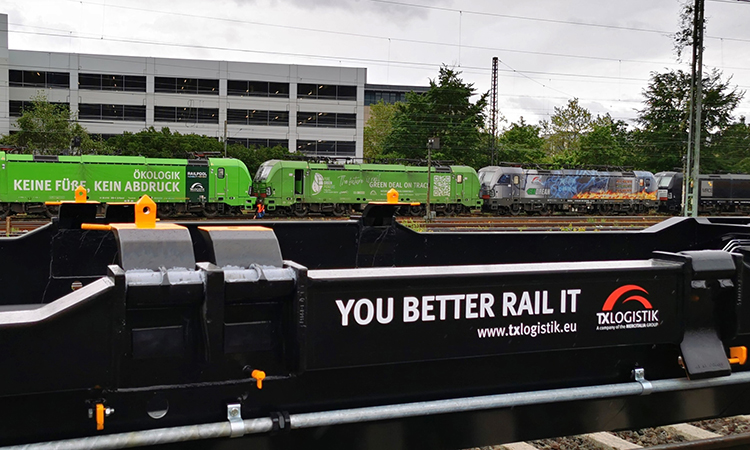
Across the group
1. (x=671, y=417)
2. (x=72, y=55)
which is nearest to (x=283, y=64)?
(x=72, y=55)

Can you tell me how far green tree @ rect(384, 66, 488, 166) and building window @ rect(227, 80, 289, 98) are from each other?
53.2ft

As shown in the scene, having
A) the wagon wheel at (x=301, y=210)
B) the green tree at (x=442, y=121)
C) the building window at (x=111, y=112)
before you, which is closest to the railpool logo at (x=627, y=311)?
the wagon wheel at (x=301, y=210)

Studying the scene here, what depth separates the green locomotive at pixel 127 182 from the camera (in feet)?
99.8

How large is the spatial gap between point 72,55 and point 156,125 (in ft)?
34.4

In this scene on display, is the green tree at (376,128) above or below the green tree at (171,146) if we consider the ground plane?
above

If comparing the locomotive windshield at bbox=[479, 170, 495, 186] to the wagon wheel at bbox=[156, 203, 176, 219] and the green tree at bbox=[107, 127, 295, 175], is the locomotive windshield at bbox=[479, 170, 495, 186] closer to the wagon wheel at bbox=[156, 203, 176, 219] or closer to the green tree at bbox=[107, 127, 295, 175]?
the green tree at bbox=[107, 127, 295, 175]

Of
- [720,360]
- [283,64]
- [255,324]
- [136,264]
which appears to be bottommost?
[720,360]

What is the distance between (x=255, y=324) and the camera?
→ 2244 mm

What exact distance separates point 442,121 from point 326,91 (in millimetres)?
17321

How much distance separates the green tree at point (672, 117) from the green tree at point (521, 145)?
37.5 ft

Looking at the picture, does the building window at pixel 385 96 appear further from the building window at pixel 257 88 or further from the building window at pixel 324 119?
the building window at pixel 257 88

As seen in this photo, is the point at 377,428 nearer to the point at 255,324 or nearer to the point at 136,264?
the point at 255,324

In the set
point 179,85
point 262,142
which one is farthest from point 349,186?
point 179,85

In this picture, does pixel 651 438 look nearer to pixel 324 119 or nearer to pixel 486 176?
pixel 486 176
